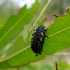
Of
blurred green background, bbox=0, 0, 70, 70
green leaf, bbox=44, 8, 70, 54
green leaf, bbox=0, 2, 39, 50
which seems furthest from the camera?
blurred green background, bbox=0, 0, 70, 70

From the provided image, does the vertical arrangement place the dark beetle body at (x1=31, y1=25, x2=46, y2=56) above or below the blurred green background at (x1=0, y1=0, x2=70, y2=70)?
below

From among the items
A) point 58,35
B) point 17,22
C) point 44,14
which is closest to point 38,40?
point 58,35

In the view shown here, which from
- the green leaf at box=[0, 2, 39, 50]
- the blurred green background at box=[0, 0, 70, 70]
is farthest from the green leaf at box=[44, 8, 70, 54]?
the green leaf at box=[0, 2, 39, 50]

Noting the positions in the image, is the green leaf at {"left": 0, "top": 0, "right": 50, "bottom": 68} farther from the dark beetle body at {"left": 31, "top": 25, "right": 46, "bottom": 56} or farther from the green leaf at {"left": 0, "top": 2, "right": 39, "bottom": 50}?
the green leaf at {"left": 0, "top": 2, "right": 39, "bottom": 50}

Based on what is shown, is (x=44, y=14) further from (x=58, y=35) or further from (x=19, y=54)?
(x=58, y=35)

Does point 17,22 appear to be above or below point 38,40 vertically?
above

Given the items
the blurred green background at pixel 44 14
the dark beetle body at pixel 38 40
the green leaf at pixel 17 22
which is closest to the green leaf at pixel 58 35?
the dark beetle body at pixel 38 40

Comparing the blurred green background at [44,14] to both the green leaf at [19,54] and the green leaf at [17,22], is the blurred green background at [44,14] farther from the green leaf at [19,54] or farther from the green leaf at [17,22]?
the green leaf at [19,54]

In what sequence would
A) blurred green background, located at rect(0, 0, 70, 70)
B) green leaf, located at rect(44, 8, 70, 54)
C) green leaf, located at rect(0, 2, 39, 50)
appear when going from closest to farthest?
green leaf, located at rect(44, 8, 70, 54), green leaf, located at rect(0, 2, 39, 50), blurred green background, located at rect(0, 0, 70, 70)

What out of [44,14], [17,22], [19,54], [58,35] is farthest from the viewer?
[44,14]

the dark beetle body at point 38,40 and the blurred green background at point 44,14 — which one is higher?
the blurred green background at point 44,14

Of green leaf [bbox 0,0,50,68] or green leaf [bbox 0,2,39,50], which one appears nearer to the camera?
green leaf [bbox 0,0,50,68]
